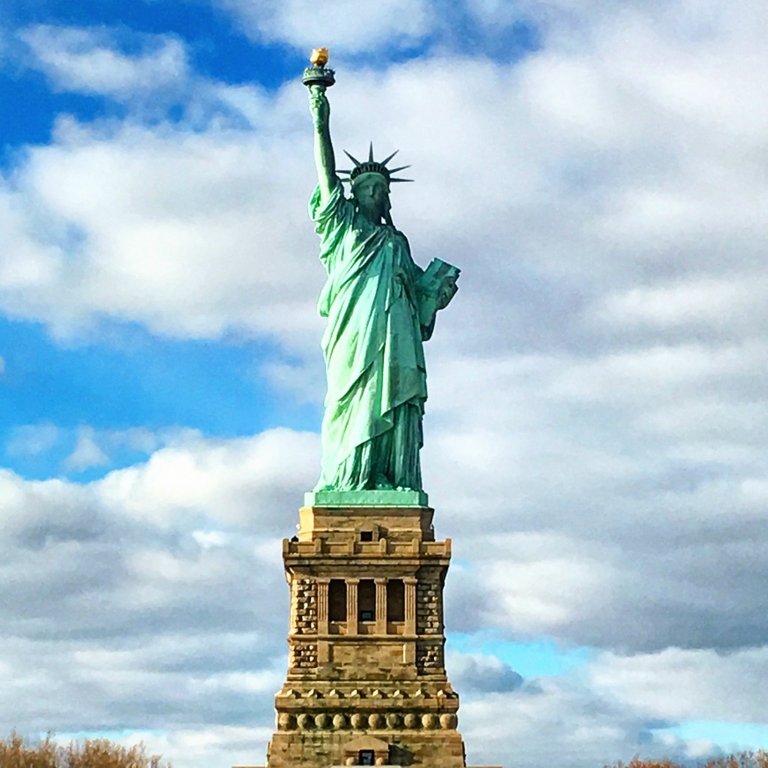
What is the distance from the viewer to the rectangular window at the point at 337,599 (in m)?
83.0

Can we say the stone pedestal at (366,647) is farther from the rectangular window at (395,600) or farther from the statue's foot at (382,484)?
the statue's foot at (382,484)

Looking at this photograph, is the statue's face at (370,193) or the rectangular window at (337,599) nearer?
the rectangular window at (337,599)

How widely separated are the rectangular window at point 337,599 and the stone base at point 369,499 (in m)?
2.82

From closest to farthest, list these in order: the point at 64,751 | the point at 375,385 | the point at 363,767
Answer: the point at 363,767, the point at 375,385, the point at 64,751

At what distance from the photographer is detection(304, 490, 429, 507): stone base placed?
276 feet

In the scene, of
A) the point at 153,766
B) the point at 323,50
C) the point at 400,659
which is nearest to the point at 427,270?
the point at 323,50

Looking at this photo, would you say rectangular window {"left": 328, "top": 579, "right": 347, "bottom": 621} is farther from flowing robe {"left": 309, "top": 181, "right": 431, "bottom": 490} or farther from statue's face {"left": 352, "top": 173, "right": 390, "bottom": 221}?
statue's face {"left": 352, "top": 173, "right": 390, "bottom": 221}

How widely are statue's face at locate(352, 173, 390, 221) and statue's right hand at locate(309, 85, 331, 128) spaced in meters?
2.67

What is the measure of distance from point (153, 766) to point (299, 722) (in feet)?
72.9

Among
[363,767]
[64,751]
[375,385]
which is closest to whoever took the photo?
[363,767]

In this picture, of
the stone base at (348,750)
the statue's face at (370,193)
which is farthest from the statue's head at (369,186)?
the stone base at (348,750)

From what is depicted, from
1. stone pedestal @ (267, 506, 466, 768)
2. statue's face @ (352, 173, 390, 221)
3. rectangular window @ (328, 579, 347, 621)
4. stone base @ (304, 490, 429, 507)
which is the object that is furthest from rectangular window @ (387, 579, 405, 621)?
statue's face @ (352, 173, 390, 221)

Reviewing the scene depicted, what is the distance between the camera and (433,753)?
3187 inches

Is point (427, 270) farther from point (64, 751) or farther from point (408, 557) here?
point (64, 751)
